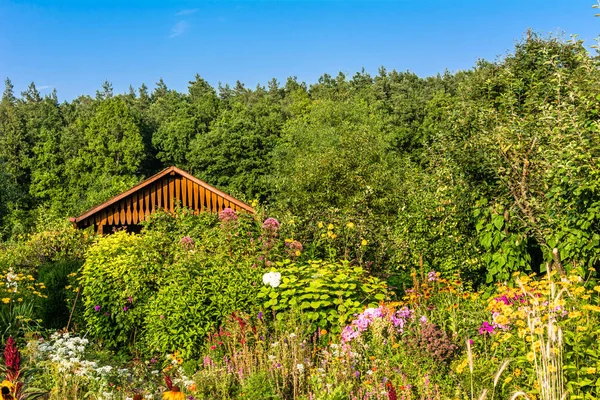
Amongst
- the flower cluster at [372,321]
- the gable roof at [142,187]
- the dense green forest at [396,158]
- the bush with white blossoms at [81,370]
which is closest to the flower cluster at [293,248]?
the dense green forest at [396,158]

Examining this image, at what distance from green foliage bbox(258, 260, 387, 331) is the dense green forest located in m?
1.48

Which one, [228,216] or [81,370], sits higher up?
[228,216]

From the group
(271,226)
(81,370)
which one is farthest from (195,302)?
(81,370)

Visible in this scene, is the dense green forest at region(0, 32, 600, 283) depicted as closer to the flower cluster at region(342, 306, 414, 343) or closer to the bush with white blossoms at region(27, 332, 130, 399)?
the flower cluster at region(342, 306, 414, 343)

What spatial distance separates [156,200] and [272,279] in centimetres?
1094

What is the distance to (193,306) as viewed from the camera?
700 cm

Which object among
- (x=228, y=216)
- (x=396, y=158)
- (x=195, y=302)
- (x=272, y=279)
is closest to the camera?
(x=272, y=279)

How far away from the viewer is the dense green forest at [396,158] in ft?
24.2

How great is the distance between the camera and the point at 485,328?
517 centimetres

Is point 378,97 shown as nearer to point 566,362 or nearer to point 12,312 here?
point 12,312

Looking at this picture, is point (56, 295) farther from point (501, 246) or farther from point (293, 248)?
point (501, 246)

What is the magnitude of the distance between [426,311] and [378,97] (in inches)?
1710

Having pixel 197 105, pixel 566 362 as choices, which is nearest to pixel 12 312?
pixel 566 362

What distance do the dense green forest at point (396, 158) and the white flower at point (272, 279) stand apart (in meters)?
2.31
